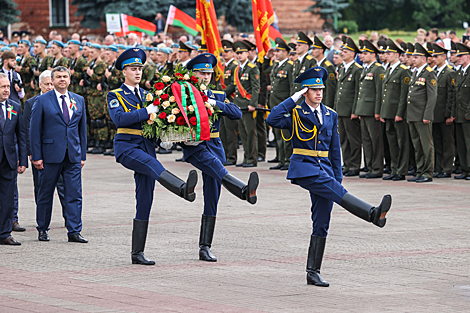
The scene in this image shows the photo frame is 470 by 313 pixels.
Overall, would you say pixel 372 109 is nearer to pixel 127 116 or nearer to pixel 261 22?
pixel 261 22

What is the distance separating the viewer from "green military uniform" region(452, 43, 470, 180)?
1477 cm

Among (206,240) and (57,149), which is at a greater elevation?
(57,149)

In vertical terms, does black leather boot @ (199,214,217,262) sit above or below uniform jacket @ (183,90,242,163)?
below

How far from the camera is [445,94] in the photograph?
15102mm

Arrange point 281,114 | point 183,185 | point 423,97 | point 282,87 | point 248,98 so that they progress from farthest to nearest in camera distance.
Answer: point 248,98 < point 282,87 < point 423,97 < point 183,185 < point 281,114

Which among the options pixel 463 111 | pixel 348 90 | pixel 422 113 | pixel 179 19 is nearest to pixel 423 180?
pixel 422 113

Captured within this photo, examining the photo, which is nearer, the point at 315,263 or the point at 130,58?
the point at 315,263

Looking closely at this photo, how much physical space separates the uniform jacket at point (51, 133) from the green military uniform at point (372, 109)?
7015 millimetres

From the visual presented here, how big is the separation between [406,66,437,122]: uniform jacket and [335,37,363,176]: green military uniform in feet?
4.14

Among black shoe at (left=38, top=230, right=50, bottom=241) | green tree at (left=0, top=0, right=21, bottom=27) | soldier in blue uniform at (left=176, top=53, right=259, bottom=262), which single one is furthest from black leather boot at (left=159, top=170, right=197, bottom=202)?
green tree at (left=0, top=0, right=21, bottom=27)

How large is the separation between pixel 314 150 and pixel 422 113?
756cm

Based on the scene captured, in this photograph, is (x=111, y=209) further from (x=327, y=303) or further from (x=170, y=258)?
(x=327, y=303)

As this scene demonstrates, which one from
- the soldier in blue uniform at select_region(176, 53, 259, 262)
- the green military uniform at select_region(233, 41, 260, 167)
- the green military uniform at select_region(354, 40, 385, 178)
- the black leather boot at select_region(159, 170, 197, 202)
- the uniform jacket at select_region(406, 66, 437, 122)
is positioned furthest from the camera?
the green military uniform at select_region(233, 41, 260, 167)

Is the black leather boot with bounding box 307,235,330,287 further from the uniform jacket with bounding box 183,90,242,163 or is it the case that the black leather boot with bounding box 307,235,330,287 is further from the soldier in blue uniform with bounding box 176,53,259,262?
the uniform jacket with bounding box 183,90,242,163
